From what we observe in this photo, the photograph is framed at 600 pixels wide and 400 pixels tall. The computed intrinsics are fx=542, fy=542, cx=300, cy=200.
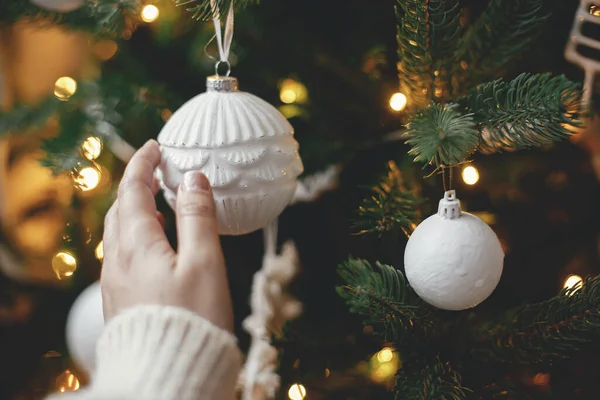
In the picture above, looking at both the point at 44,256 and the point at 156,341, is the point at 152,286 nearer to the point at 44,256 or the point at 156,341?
the point at 156,341

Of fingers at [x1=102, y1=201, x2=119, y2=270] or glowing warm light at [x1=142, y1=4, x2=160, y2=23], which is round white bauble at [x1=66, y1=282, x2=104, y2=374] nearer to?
fingers at [x1=102, y1=201, x2=119, y2=270]

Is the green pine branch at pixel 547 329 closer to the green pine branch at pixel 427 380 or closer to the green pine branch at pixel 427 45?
the green pine branch at pixel 427 380

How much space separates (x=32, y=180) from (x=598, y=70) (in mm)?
1188

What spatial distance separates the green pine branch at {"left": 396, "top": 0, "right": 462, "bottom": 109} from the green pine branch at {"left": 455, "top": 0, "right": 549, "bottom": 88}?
0.03 metres

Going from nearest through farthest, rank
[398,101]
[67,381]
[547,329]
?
[547,329]
[398,101]
[67,381]

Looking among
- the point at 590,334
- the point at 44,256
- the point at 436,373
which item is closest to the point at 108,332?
the point at 436,373

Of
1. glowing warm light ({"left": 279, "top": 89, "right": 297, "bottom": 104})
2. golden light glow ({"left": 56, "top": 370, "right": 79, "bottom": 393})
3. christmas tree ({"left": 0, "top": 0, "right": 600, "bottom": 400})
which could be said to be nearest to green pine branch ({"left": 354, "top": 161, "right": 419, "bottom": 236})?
christmas tree ({"left": 0, "top": 0, "right": 600, "bottom": 400})

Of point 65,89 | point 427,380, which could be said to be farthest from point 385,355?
point 65,89

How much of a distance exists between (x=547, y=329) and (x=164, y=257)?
1.12ft

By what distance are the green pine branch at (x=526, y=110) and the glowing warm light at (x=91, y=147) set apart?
1.38 ft

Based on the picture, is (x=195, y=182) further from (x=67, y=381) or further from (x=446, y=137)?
(x=67, y=381)

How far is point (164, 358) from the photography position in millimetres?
379

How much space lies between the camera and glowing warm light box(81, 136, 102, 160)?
0.63 meters

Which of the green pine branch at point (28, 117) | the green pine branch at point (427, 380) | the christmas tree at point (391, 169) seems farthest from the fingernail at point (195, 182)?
the green pine branch at point (28, 117)
